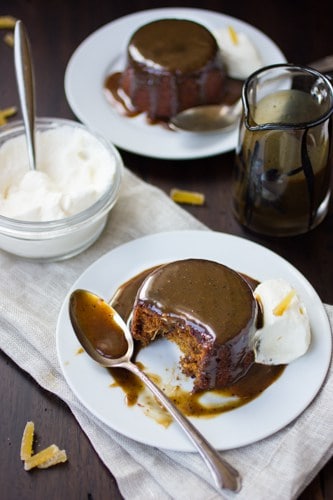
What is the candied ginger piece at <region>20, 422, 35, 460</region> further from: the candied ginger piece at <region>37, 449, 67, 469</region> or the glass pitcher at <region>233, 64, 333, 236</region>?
the glass pitcher at <region>233, 64, 333, 236</region>

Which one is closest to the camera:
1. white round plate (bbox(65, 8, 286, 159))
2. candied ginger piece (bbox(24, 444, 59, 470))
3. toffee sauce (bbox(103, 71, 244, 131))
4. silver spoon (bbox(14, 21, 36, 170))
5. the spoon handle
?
the spoon handle

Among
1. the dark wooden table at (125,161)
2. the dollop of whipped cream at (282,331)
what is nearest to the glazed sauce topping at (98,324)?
the dark wooden table at (125,161)

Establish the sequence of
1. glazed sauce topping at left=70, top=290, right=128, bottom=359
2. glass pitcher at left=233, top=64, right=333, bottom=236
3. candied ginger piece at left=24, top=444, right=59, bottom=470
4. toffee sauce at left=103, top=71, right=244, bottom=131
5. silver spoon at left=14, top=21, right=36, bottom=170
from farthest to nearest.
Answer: toffee sauce at left=103, top=71, right=244, bottom=131, silver spoon at left=14, top=21, right=36, bottom=170, glass pitcher at left=233, top=64, right=333, bottom=236, glazed sauce topping at left=70, top=290, right=128, bottom=359, candied ginger piece at left=24, top=444, right=59, bottom=470

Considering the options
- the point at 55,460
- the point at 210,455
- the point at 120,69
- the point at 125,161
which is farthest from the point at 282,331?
the point at 120,69

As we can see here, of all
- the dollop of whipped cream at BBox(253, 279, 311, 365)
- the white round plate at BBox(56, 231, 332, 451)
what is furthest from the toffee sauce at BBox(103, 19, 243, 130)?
the dollop of whipped cream at BBox(253, 279, 311, 365)

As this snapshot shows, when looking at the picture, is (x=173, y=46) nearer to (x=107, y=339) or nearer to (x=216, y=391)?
(x=107, y=339)

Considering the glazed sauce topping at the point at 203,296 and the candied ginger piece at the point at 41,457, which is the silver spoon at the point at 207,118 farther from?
the candied ginger piece at the point at 41,457
